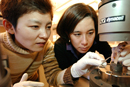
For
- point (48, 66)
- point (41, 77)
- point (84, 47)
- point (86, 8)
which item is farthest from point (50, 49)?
point (41, 77)

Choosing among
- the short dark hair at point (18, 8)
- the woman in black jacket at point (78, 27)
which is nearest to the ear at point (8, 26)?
the short dark hair at point (18, 8)

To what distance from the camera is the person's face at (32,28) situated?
0.41m

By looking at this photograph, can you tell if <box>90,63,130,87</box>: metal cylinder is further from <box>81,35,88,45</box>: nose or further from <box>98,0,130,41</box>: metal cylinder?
<box>81,35,88,45</box>: nose

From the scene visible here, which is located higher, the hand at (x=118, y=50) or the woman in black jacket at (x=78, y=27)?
the woman in black jacket at (x=78, y=27)

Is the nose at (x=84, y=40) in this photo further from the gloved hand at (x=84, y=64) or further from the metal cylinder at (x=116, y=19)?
the metal cylinder at (x=116, y=19)

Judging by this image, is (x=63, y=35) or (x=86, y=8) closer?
(x=86, y=8)

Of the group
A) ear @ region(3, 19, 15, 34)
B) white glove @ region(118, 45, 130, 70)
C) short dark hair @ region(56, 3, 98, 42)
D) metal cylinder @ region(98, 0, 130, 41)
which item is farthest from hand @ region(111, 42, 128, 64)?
ear @ region(3, 19, 15, 34)

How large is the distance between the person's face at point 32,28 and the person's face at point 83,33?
0.19 m

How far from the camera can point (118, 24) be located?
0.25m

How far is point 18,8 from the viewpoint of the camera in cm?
41

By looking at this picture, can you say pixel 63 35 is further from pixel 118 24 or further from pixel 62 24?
pixel 118 24

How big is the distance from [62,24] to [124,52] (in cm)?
42

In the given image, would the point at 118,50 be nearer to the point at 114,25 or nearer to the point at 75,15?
the point at 114,25

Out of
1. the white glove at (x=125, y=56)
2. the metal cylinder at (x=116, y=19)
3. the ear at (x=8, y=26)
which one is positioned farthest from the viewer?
the ear at (x=8, y=26)
